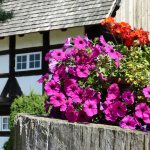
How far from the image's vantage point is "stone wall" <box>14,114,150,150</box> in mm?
3070

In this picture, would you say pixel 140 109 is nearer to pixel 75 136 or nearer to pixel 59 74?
pixel 75 136

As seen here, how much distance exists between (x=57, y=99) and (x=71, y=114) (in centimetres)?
19

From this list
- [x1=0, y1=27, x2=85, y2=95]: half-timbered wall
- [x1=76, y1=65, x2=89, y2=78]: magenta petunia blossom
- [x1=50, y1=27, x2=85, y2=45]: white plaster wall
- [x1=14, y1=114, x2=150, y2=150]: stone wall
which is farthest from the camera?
[x1=0, y1=27, x2=85, y2=95]: half-timbered wall

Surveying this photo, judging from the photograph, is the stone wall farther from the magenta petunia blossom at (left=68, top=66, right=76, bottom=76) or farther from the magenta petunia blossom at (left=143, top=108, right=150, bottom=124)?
the magenta petunia blossom at (left=68, top=66, right=76, bottom=76)

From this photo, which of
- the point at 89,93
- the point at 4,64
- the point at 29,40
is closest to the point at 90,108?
the point at 89,93

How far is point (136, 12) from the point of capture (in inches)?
534

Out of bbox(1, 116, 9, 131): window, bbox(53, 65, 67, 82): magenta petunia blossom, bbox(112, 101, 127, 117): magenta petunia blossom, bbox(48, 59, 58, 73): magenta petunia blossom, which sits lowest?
bbox(1, 116, 9, 131): window

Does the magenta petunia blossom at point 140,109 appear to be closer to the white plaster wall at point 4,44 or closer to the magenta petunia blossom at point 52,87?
the magenta petunia blossom at point 52,87

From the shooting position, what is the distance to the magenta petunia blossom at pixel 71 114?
11.2ft

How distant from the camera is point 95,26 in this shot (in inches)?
491

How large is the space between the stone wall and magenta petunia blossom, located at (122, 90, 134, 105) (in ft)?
0.88

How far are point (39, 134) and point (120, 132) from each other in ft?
1.91

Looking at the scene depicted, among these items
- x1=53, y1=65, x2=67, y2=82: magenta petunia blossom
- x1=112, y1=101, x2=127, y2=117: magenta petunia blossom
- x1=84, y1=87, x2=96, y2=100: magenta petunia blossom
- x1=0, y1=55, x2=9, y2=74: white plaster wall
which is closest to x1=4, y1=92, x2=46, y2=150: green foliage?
x1=0, y1=55, x2=9, y2=74: white plaster wall

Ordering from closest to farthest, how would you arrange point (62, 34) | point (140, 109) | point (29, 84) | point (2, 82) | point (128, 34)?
point (140, 109)
point (128, 34)
point (62, 34)
point (29, 84)
point (2, 82)
